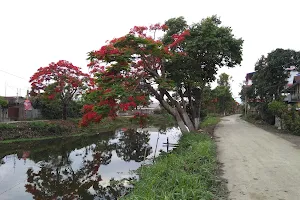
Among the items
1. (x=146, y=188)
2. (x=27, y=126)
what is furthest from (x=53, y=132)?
(x=146, y=188)

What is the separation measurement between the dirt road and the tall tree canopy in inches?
238

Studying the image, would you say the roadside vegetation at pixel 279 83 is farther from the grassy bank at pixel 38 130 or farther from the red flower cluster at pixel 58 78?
the red flower cluster at pixel 58 78

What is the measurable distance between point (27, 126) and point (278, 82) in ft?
76.8

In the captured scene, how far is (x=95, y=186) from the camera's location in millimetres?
11922

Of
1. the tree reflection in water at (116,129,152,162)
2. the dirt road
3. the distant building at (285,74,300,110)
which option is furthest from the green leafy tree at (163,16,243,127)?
the distant building at (285,74,300,110)

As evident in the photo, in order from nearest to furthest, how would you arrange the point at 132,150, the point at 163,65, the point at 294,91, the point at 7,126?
the point at 163,65
the point at 132,150
the point at 7,126
the point at 294,91

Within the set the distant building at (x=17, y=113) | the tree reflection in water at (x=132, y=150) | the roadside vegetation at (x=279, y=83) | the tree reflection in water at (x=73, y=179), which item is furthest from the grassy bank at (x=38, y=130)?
the roadside vegetation at (x=279, y=83)

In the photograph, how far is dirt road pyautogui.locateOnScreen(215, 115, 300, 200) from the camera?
6.93 meters

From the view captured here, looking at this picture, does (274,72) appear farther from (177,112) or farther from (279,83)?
(177,112)

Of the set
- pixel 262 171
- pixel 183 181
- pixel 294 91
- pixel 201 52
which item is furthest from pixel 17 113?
pixel 294 91

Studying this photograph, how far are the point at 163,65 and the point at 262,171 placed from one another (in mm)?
11401

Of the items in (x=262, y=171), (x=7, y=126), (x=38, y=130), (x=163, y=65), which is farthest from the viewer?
(x=38, y=130)

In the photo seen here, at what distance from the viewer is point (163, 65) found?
62.3 ft

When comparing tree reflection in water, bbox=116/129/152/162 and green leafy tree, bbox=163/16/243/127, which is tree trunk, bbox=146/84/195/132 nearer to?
green leafy tree, bbox=163/16/243/127
